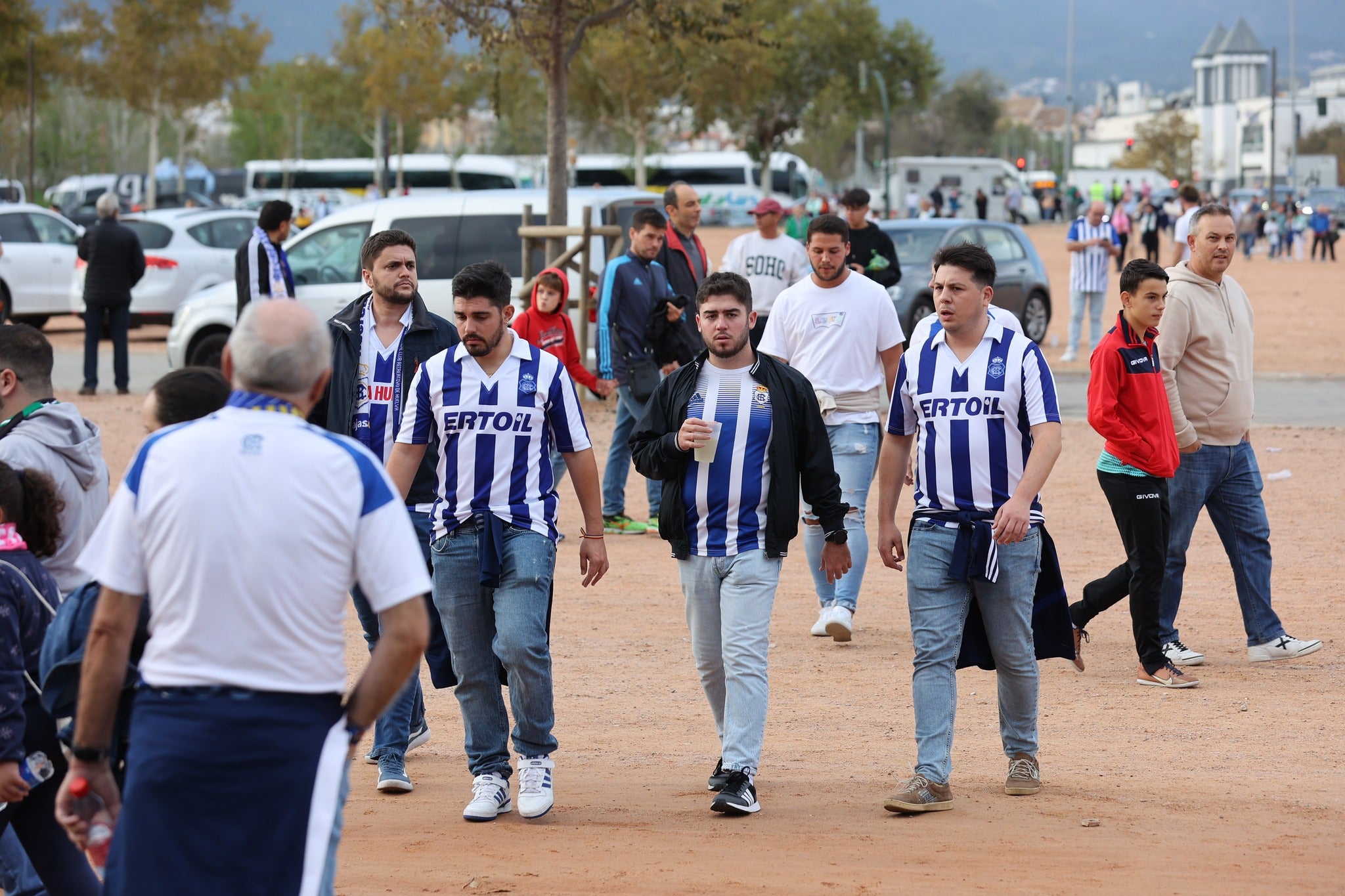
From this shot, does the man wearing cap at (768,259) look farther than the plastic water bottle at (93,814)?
Yes

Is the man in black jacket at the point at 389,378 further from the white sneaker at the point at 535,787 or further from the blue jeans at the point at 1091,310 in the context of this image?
the blue jeans at the point at 1091,310

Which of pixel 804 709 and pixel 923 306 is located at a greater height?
pixel 923 306

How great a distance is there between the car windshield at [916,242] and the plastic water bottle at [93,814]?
16.7 metres

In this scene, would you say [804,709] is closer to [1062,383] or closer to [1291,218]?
[1062,383]

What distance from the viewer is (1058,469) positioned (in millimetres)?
12719

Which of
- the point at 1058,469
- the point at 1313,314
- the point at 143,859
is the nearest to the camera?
the point at 143,859

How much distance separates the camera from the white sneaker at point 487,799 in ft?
17.1

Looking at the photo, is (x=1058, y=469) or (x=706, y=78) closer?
(x=1058, y=469)

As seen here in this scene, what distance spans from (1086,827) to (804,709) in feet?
6.17

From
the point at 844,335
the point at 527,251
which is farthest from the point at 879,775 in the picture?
the point at 527,251

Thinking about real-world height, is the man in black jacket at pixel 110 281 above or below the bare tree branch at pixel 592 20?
below

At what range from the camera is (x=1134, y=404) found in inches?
266

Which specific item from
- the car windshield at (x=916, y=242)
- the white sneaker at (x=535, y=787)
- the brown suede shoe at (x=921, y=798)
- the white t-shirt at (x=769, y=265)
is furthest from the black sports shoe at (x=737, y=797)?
the car windshield at (x=916, y=242)

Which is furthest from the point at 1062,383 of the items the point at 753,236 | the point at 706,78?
the point at 706,78
